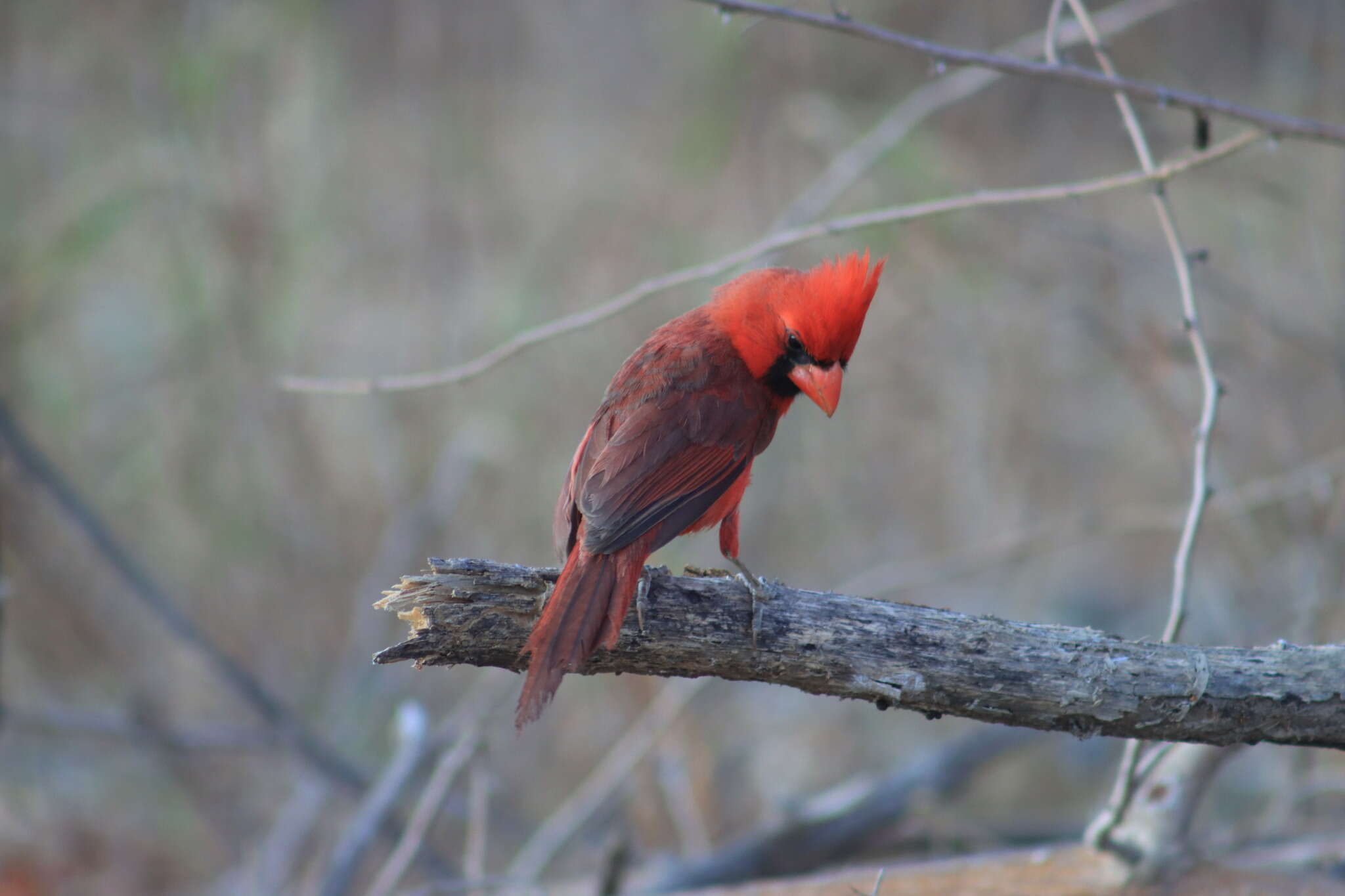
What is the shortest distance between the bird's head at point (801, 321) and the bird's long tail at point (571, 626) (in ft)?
2.72

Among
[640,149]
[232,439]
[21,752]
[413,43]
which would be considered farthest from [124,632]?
[640,149]

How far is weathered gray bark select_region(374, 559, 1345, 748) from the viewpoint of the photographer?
6.61 feet

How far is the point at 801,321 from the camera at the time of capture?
2.69m

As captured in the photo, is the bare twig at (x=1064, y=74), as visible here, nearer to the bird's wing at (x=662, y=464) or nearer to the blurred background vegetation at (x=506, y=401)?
the bird's wing at (x=662, y=464)

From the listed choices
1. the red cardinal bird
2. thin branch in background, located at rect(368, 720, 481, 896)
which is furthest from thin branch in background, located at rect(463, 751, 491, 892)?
the red cardinal bird

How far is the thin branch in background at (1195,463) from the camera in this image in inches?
94.1

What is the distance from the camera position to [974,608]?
22.7 ft

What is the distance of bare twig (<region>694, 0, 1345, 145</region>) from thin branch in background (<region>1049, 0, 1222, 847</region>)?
0.21 ft

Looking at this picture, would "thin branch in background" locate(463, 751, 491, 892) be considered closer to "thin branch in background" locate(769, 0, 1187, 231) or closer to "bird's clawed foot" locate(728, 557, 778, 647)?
"bird's clawed foot" locate(728, 557, 778, 647)

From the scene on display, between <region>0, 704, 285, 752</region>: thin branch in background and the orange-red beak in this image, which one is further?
<region>0, 704, 285, 752</region>: thin branch in background

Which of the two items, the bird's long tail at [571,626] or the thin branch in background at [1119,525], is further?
the thin branch in background at [1119,525]

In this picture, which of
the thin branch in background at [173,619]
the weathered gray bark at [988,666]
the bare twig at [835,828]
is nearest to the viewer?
the weathered gray bark at [988,666]

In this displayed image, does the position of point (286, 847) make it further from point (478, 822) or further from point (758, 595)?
point (758, 595)

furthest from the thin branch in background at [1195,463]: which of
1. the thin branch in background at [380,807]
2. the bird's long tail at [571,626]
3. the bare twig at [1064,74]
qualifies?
the thin branch in background at [380,807]
